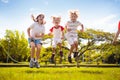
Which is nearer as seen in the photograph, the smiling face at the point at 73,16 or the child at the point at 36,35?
the child at the point at 36,35

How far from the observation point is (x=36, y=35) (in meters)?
10.8

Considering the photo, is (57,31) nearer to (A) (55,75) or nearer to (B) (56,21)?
(B) (56,21)

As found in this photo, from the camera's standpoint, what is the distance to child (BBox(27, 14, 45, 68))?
1056 cm

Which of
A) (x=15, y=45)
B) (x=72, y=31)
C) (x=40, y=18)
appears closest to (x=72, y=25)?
(x=72, y=31)

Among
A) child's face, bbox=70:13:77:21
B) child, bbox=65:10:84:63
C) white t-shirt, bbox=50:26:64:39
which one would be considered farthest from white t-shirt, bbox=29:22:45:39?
child's face, bbox=70:13:77:21

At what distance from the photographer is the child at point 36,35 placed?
34.7ft

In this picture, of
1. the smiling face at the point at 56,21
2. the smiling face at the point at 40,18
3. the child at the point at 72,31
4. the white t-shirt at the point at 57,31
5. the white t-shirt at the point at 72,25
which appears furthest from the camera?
the white t-shirt at the point at 57,31

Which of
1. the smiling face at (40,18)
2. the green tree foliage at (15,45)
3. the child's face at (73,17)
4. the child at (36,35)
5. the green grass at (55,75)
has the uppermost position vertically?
the green tree foliage at (15,45)

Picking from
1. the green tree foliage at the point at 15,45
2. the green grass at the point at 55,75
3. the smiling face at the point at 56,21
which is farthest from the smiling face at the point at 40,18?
the green tree foliage at the point at 15,45

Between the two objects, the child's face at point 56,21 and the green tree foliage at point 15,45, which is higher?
the green tree foliage at point 15,45

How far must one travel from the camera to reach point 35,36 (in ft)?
35.1

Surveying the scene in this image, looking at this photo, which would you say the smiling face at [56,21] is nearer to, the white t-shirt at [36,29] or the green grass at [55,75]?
the white t-shirt at [36,29]

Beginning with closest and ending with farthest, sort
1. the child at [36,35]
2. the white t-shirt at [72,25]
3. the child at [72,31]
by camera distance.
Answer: the child at [36,35] < the child at [72,31] < the white t-shirt at [72,25]

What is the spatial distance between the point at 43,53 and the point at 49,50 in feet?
4.26
